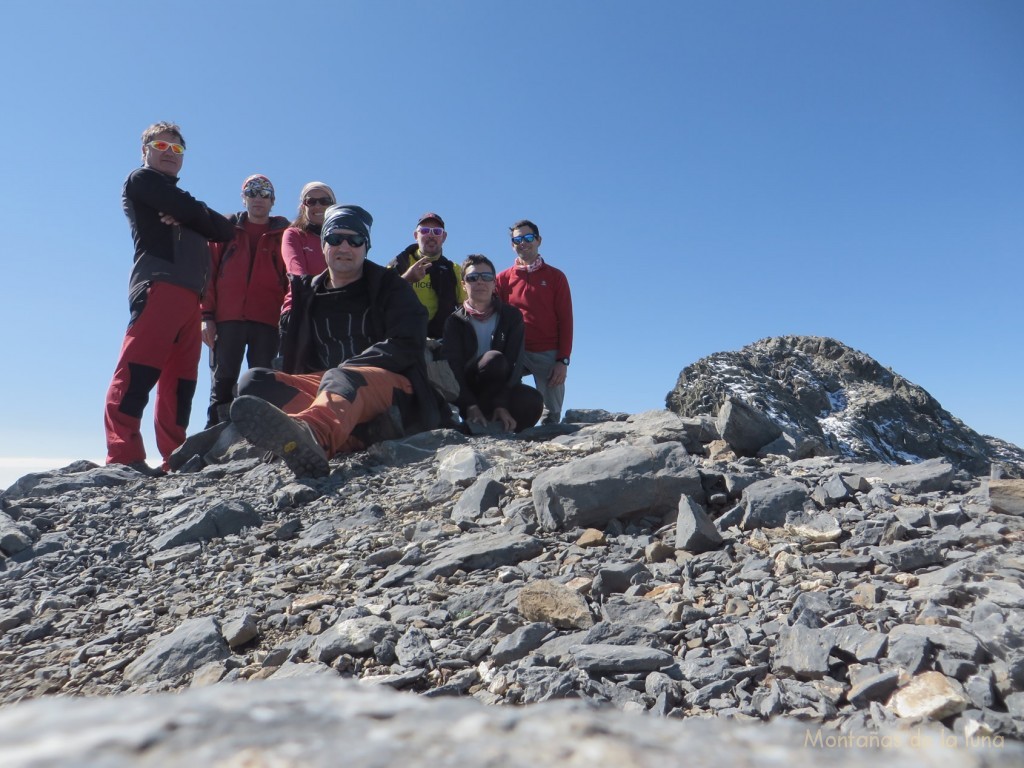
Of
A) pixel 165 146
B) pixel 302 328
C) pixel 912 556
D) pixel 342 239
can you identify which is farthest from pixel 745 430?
pixel 165 146

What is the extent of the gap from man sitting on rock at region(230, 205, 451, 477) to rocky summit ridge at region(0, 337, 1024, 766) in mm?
654

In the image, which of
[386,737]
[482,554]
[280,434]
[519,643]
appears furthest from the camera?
[280,434]

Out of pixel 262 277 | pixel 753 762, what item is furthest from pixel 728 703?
pixel 262 277

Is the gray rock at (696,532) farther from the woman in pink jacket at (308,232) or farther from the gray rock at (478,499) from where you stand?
the woman in pink jacket at (308,232)

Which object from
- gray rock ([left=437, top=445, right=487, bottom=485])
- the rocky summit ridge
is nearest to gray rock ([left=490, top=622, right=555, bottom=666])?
the rocky summit ridge

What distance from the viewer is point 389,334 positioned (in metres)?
6.82

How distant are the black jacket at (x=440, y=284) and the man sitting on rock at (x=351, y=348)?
153 centimetres

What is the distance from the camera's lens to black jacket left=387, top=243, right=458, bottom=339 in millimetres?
8633

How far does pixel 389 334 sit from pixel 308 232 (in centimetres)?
205

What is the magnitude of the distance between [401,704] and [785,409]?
40.3 feet

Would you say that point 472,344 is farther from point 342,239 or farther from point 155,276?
point 155,276

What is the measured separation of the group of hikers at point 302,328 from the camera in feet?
21.0

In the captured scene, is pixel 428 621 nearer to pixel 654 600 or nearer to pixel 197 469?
pixel 654 600

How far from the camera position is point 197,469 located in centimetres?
695
